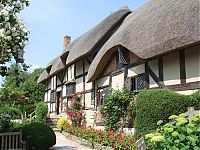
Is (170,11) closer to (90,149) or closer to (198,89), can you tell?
(198,89)

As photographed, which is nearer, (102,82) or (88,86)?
(102,82)

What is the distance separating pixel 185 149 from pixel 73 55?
16.0 metres

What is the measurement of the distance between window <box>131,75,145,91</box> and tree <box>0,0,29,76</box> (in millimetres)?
5349

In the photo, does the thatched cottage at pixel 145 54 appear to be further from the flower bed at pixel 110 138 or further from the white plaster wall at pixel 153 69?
the flower bed at pixel 110 138

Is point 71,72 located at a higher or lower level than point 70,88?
higher

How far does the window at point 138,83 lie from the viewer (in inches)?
487

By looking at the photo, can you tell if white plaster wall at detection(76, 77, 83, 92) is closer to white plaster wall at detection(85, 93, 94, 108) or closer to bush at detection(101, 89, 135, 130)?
white plaster wall at detection(85, 93, 94, 108)

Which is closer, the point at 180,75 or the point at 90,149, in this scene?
the point at 180,75

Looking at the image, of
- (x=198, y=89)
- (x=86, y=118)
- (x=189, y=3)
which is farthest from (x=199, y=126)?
(x=86, y=118)

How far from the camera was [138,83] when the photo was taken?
12.7 meters

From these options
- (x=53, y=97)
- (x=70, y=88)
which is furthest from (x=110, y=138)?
(x=53, y=97)

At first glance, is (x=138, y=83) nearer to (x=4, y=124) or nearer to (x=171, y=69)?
(x=171, y=69)

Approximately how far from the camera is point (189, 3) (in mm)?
10430

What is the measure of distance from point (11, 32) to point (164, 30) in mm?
5449
